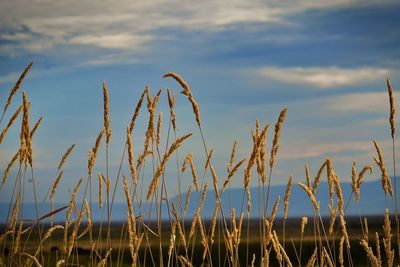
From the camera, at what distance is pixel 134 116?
3637 mm

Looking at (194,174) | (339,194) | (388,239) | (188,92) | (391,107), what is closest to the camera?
(188,92)

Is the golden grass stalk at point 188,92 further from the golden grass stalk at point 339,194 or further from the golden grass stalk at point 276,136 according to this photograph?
the golden grass stalk at point 339,194

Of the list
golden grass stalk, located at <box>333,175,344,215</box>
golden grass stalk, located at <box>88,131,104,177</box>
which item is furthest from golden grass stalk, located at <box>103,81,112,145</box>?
golden grass stalk, located at <box>333,175,344,215</box>

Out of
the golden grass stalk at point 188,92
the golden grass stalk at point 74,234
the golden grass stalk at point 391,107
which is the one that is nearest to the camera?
the golden grass stalk at point 188,92

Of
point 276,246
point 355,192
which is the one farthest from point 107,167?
point 355,192

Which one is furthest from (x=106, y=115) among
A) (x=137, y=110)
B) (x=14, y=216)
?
(x=14, y=216)

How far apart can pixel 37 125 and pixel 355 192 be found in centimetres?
209

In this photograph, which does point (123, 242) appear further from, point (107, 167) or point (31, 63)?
point (31, 63)

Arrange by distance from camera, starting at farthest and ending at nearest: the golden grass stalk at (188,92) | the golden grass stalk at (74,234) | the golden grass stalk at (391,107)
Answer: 1. the golden grass stalk at (391,107)
2. the golden grass stalk at (74,234)
3. the golden grass stalk at (188,92)

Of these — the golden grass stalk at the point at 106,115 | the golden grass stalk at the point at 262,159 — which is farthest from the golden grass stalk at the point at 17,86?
the golden grass stalk at the point at 262,159

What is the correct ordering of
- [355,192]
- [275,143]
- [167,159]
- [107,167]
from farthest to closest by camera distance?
[355,192], [107,167], [275,143], [167,159]

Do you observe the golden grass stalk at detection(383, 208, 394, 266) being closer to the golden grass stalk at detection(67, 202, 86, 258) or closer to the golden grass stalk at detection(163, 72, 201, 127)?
the golden grass stalk at detection(163, 72, 201, 127)

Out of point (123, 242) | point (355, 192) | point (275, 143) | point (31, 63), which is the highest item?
point (31, 63)

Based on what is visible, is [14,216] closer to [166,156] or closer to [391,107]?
[166,156]
